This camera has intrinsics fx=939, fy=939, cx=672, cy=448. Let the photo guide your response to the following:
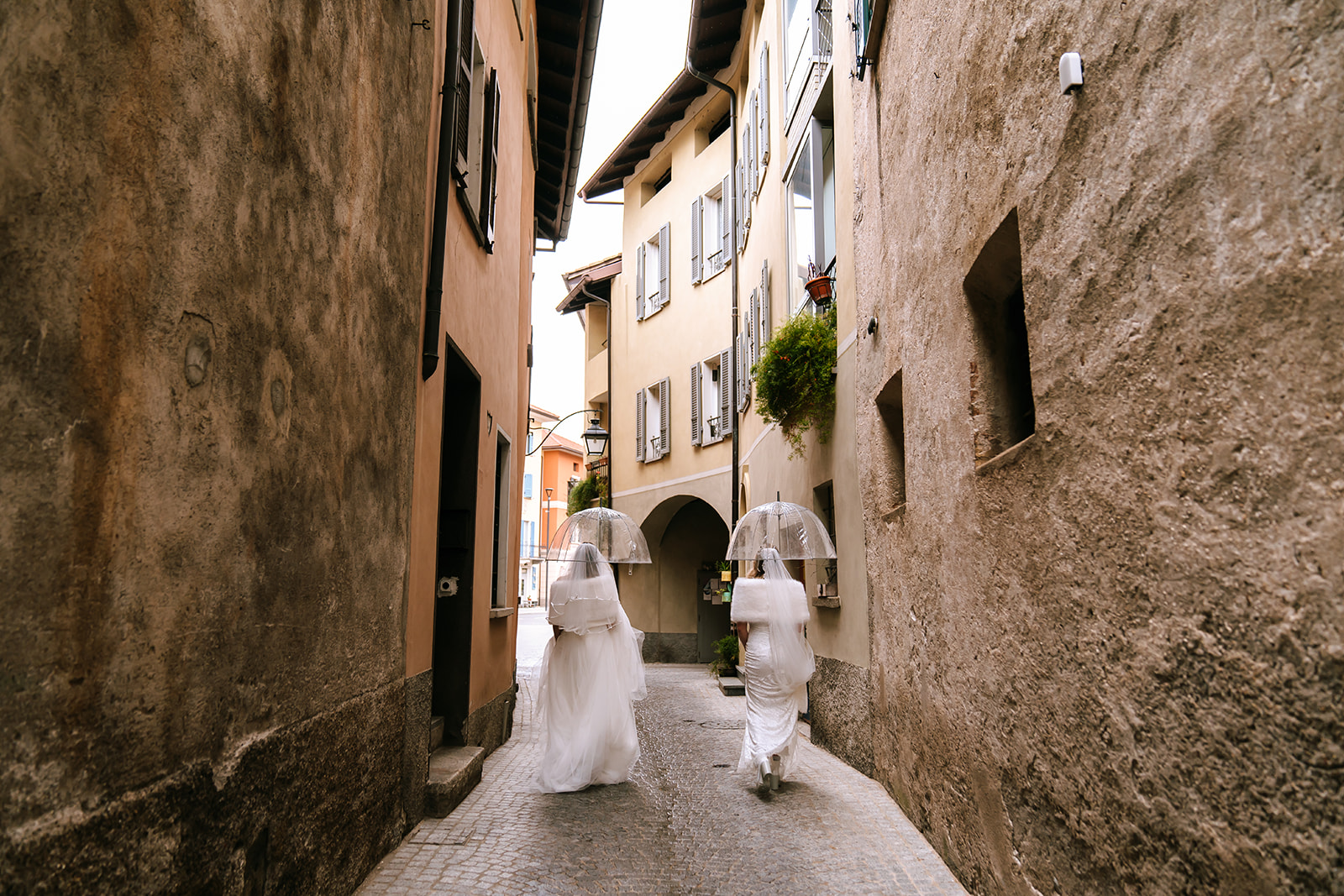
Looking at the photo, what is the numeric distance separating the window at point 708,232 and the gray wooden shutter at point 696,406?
179 centimetres

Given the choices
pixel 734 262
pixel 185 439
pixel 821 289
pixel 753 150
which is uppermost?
pixel 753 150

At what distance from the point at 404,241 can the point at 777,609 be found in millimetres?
3888

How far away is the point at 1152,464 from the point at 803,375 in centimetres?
661

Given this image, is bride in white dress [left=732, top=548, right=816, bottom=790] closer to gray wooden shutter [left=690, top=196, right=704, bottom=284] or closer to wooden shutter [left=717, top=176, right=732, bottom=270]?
wooden shutter [left=717, top=176, right=732, bottom=270]

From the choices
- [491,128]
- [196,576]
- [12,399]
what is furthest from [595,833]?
[491,128]

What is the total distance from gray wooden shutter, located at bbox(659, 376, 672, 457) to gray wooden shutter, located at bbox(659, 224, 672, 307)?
1723 millimetres

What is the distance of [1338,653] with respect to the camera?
190cm

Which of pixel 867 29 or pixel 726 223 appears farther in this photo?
pixel 726 223

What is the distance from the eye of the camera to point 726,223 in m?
17.0

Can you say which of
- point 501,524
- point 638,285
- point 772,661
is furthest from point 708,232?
point 772,661

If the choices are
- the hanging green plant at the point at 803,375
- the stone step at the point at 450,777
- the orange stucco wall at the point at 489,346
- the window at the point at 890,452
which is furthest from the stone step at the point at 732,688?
the window at the point at 890,452

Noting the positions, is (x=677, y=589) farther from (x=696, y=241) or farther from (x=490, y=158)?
(x=490, y=158)

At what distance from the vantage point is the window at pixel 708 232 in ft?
56.4

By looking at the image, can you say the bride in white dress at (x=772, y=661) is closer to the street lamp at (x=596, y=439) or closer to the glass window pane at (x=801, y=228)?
the glass window pane at (x=801, y=228)
